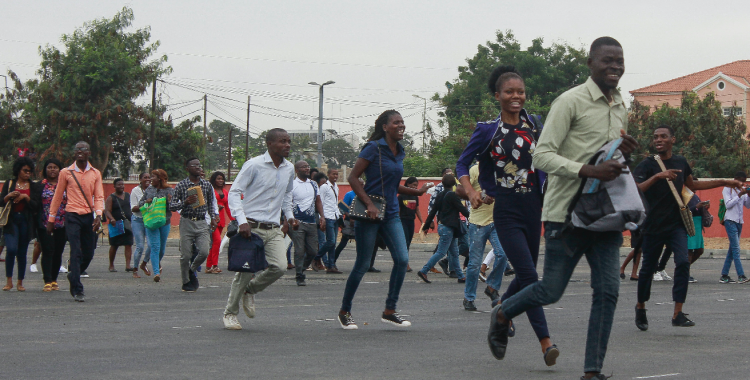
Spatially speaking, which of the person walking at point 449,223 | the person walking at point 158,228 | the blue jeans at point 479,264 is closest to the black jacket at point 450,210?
the person walking at point 449,223

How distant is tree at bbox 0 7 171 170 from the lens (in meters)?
45.2

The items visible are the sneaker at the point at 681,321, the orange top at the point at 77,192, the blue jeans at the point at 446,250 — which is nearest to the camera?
the sneaker at the point at 681,321

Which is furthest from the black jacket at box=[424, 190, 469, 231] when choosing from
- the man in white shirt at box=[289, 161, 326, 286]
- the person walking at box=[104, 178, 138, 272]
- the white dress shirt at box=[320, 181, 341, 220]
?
the person walking at box=[104, 178, 138, 272]

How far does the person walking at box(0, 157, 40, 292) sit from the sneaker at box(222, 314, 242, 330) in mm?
4703

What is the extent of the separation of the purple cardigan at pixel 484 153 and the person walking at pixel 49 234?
6203 millimetres

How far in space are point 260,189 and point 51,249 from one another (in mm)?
4528

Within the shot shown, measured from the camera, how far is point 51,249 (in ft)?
36.8

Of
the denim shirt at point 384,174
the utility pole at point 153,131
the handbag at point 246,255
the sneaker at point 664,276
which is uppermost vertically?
the utility pole at point 153,131

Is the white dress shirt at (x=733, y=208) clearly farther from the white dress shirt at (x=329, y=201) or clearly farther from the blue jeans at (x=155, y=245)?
the blue jeans at (x=155, y=245)

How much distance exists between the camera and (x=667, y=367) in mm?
5809

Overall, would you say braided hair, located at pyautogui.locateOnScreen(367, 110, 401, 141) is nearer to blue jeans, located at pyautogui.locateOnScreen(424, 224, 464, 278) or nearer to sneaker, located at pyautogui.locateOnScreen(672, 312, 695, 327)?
sneaker, located at pyautogui.locateOnScreen(672, 312, 695, 327)

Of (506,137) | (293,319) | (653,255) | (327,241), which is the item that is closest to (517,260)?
(506,137)

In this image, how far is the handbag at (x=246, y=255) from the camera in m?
7.59

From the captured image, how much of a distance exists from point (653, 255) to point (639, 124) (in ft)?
121
